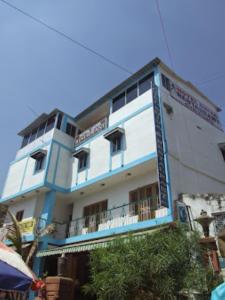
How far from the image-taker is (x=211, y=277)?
688 centimetres

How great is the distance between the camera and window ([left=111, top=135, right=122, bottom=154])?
1342 cm

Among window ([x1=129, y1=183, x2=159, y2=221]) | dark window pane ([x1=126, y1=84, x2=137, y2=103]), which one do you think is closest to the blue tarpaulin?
window ([x1=129, y1=183, x2=159, y2=221])

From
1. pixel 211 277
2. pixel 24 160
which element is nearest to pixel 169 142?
pixel 211 277

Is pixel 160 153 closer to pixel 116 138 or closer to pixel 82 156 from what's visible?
pixel 116 138

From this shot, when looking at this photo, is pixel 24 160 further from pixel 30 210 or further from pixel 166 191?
pixel 166 191

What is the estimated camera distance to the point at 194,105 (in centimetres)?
1548

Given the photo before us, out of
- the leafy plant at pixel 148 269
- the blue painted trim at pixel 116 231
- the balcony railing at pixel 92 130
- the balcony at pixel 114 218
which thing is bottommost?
the leafy plant at pixel 148 269

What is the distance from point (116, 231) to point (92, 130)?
7064 mm

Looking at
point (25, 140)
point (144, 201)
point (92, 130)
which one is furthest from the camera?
point (25, 140)

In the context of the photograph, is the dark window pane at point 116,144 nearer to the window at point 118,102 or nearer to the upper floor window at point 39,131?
the window at point 118,102

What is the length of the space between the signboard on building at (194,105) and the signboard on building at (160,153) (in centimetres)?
224

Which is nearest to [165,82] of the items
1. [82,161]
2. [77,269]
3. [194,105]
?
[194,105]

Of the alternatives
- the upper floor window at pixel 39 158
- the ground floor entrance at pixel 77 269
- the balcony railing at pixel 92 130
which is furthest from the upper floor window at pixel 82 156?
the ground floor entrance at pixel 77 269

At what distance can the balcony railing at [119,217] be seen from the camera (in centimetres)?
1092
